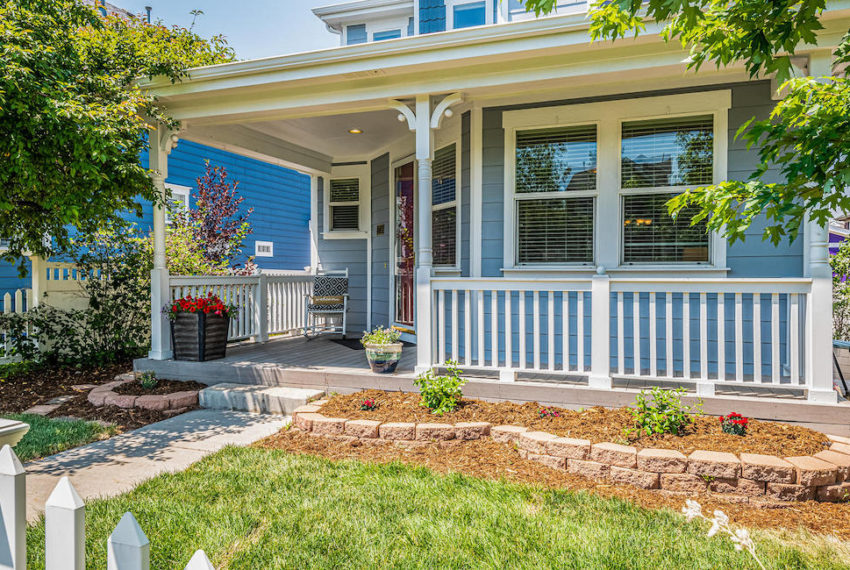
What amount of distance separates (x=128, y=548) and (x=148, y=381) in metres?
4.28

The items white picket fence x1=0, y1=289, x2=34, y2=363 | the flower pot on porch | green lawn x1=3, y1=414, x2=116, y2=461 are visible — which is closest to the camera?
green lawn x1=3, y1=414, x2=116, y2=461

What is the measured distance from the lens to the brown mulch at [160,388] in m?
4.66

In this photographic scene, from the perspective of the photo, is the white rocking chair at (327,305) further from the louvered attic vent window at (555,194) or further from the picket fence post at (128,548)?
the picket fence post at (128,548)

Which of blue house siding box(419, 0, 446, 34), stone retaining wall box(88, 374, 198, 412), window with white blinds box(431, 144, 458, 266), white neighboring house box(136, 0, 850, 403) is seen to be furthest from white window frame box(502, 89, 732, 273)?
stone retaining wall box(88, 374, 198, 412)

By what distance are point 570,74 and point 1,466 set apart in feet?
13.7

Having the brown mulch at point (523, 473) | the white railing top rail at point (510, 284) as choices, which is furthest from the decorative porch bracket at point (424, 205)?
the brown mulch at point (523, 473)

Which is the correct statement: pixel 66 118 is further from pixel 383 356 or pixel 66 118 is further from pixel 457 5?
pixel 457 5

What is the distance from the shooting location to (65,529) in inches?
43.4

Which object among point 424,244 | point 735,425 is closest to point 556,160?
point 424,244

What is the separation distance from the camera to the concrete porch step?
14.3ft

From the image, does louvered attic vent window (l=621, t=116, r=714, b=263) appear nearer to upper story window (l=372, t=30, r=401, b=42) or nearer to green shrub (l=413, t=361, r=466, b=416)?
green shrub (l=413, t=361, r=466, b=416)

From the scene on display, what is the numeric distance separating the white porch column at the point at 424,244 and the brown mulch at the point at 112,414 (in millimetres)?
2155

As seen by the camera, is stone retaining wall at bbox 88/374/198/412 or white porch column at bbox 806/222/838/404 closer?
white porch column at bbox 806/222/838/404

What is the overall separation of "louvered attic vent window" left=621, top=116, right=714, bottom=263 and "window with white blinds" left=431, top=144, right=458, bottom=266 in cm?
174
